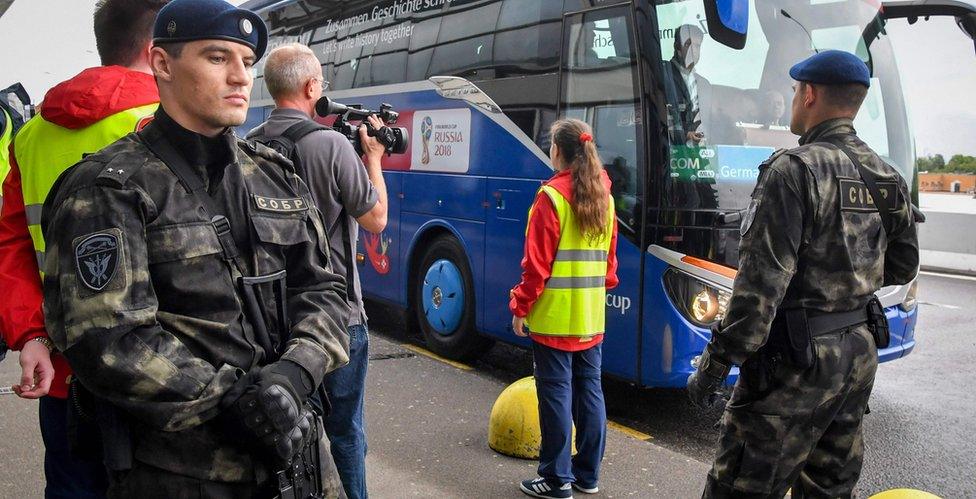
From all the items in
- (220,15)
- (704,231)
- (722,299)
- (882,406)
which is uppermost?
(220,15)

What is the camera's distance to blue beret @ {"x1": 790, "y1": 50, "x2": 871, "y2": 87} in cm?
318

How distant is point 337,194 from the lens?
3486 millimetres

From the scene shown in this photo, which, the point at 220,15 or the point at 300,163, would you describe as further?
the point at 300,163

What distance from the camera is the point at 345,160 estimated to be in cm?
346

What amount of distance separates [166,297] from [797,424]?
211 cm

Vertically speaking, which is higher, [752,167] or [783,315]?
[752,167]

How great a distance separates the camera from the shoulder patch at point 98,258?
1.78 meters

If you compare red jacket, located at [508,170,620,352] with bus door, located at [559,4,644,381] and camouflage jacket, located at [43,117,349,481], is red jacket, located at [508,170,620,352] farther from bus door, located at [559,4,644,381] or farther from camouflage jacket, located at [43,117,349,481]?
camouflage jacket, located at [43,117,349,481]

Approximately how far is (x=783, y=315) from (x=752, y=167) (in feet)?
9.08

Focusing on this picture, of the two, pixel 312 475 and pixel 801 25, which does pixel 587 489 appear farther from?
pixel 801 25

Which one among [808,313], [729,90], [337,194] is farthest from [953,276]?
[337,194]

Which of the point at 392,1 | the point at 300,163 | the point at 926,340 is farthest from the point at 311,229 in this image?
the point at 926,340

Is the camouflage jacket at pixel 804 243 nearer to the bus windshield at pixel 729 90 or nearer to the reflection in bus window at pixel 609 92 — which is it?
the bus windshield at pixel 729 90

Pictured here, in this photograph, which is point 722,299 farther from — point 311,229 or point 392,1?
point 392,1
